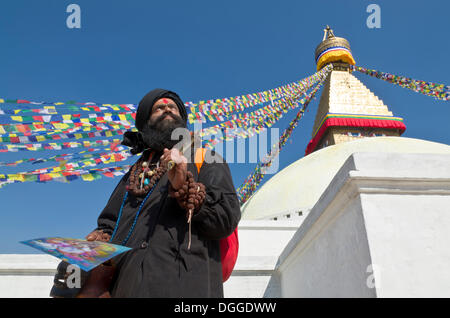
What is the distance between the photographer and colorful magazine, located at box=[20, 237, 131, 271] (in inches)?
50.6

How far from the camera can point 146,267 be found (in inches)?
56.8

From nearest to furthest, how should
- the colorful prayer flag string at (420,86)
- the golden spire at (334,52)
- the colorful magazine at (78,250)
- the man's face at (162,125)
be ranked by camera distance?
the colorful magazine at (78,250)
the man's face at (162,125)
the colorful prayer flag string at (420,86)
the golden spire at (334,52)

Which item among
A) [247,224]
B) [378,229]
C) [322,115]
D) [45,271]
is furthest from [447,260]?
[322,115]

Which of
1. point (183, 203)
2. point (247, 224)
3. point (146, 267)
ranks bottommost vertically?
point (146, 267)

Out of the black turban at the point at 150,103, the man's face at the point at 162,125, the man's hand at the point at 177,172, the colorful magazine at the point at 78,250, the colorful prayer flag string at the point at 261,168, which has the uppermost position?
the colorful prayer flag string at the point at 261,168

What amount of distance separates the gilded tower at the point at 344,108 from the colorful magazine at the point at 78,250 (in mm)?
11217

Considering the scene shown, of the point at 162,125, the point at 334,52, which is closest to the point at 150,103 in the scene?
the point at 162,125

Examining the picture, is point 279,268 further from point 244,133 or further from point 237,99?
point 237,99

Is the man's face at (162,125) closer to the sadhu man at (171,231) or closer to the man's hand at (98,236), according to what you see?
the sadhu man at (171,231)

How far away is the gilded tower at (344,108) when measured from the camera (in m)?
12.1

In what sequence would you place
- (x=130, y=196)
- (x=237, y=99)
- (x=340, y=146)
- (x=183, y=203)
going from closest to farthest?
(x=183, y=203), (x=130, y=196), (x=237, y=99), (x=340, y=146)

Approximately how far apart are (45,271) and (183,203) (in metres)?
3.85

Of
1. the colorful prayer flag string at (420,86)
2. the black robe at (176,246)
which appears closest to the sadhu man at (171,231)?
the black robe at (176,246)

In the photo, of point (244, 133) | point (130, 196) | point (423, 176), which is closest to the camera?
point (130, 196)
